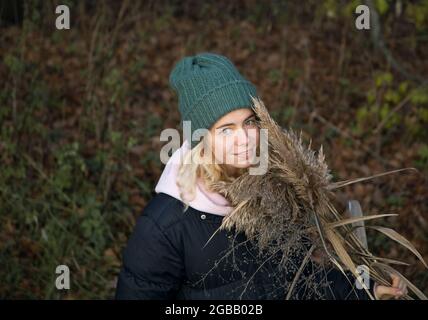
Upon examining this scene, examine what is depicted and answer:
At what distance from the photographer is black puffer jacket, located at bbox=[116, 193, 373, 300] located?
7.70 ft

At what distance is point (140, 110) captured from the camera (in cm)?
602

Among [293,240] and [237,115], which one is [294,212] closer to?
[293,240]

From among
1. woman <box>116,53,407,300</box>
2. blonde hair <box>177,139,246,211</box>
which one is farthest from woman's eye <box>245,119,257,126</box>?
blonde hair <box>177,139,246,211</box>

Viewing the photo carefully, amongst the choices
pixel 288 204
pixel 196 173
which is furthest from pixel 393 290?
pixel 196 173

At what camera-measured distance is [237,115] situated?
235 cm

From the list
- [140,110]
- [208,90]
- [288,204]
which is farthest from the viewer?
[140,110]

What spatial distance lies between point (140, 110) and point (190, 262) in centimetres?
378

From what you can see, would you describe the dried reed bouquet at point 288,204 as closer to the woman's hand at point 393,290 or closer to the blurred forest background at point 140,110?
the woman's hand at point 393,290

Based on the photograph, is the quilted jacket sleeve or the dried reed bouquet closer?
the dried reed bouquet

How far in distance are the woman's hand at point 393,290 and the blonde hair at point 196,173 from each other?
682 mm

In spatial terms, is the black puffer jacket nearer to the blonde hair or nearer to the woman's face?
the blonde hair

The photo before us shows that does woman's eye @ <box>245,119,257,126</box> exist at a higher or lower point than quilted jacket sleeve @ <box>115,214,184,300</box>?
higher

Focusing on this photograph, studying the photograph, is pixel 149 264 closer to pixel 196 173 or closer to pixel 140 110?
pixel 196 173

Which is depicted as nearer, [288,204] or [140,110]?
[288,204]
